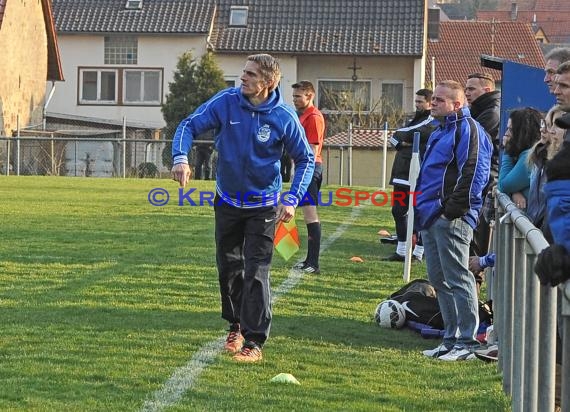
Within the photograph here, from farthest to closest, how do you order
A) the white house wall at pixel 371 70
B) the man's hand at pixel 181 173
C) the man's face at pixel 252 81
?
the white house wall at pixel 371 70 → the man's face at pixel 252 81 → the man's hand at pixel 181 173

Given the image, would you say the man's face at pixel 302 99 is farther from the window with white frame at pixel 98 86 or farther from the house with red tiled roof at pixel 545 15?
the house with red tiled roof at pixel 545 15

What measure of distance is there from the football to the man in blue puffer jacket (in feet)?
3.35

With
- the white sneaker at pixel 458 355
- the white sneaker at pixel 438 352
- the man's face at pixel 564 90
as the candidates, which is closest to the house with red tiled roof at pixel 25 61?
the white sneaker at pixel 438 352

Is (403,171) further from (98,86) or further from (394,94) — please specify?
(98,86)

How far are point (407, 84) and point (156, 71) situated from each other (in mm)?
11569

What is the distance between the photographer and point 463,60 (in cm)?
7400

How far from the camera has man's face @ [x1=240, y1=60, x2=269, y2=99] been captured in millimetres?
8109

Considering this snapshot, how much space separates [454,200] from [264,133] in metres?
1.36

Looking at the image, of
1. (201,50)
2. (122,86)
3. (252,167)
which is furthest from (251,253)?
(122,86)

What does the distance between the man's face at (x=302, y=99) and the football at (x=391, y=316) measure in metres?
3.65

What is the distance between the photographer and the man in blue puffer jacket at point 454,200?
8.51m

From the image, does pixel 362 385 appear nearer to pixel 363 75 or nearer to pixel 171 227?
pixel 171 227

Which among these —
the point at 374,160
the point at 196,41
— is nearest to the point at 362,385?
the point at 374,160

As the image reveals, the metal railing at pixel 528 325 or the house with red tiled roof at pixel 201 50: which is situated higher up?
the house with red tiled roof at pixel 201 50
